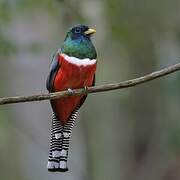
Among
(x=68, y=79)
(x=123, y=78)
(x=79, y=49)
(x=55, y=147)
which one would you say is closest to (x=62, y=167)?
(x=55, y=147)

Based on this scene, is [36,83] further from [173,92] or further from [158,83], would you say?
[173,92]

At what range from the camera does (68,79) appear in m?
4.64

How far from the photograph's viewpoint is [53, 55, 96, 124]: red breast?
4.59 m

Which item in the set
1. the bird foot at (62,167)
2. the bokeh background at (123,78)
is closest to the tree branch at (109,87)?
the bird foot at (62,167)

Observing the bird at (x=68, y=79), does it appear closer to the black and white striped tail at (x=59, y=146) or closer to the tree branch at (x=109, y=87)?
the black and white striped tail at (x=59, y=146)

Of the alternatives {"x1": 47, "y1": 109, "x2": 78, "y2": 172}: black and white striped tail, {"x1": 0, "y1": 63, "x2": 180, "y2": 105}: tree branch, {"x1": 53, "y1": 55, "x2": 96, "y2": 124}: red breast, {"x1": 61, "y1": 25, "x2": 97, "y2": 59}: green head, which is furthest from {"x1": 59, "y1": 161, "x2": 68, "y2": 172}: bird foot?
{"x1": 61, "y1": 25, "x2": 97, "y2": 59}: green head

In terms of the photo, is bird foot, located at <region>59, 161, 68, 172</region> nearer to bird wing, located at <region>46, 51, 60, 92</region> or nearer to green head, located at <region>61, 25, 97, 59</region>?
bird wing, located at <region>46, 51, 60, 92</region>

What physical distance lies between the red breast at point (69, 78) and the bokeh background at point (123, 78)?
1999 mm

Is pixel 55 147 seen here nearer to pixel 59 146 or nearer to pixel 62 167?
Result: pixel 59 146

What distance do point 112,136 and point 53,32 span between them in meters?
1.78

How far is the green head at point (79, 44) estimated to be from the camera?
459 cm

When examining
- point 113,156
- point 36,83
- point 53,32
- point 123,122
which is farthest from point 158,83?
point 36,83

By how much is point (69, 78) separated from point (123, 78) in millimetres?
4042

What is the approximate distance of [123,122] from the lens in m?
7.82
